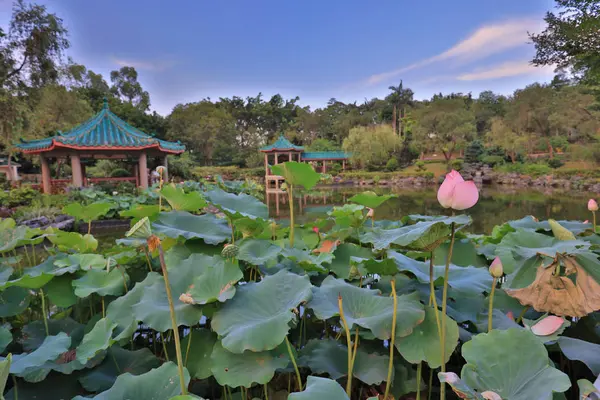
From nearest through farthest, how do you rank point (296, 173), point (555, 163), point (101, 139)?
point (296, 173), point (101, 139), point (555, 163)

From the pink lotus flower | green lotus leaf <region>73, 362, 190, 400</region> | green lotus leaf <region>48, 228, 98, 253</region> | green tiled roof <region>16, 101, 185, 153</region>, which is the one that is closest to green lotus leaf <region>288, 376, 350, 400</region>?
green lotus leaf <region>73, 362, 190, 400</region>

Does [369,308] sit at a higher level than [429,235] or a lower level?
lower

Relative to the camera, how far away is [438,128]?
22.4 m

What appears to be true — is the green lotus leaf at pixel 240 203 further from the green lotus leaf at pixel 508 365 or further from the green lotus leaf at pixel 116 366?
the green lotus leaf at pixel 508 365

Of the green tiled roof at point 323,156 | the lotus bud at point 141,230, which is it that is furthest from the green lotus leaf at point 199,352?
the green tiled roof at point 323,156

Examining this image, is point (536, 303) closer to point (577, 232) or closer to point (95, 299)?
point (577, 232)

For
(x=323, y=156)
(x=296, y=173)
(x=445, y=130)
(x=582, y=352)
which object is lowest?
(x=582, y=352)

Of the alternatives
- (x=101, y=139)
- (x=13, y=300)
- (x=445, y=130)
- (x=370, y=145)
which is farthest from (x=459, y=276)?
(x=445, y=130)

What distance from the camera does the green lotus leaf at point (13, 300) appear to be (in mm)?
967

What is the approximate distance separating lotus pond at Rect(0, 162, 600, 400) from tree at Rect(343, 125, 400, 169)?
2181 cm

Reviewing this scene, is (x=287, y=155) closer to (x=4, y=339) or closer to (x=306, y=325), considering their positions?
(x=306, y=325)

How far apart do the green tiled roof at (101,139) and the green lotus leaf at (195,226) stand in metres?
9.83

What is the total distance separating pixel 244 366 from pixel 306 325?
0.36 m

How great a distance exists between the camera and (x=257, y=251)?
99cm
